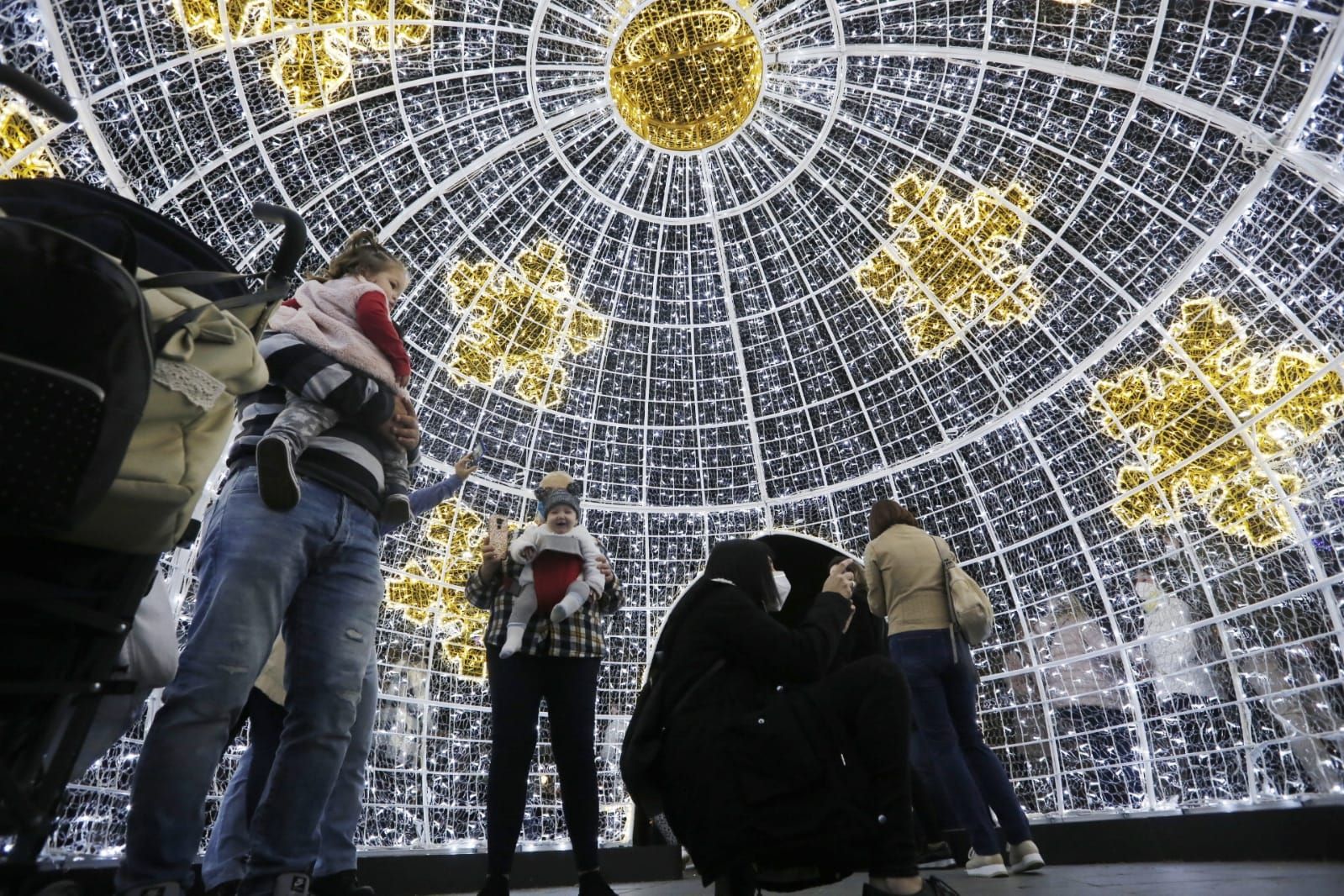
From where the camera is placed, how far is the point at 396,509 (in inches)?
133

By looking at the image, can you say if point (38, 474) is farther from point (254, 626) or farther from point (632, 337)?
point (632, 337)

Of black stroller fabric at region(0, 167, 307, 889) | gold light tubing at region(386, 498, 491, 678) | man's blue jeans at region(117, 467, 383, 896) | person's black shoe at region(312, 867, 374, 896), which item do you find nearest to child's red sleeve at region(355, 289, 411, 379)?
man's blue jeans at region(117, 467, 383, 896)

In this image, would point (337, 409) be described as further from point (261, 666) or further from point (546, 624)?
point (546, 624)

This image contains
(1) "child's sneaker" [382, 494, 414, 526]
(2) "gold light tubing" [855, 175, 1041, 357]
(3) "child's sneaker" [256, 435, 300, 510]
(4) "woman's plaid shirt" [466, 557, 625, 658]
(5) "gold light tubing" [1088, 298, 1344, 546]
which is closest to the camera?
(3) "child's sneaker" [256, 435, 300, 510]

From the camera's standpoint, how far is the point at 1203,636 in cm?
1009

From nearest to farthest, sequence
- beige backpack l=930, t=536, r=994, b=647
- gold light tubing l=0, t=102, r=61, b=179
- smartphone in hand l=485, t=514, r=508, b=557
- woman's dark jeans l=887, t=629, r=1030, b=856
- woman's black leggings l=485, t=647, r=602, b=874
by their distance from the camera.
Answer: woman's black leggings l=485, t=647, r=602, b=874
woman's dark jeans l=887, t=629, r=1030, b=856
smartphone in hand l=485, t=514, r=508, b=557
beige backpack l=930, t=536, r=994, b=647
gold light tubing l=0, t=102, r=61, b=179

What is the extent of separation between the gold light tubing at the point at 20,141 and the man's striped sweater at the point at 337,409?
19.9 ft

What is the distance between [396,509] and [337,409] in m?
0.48

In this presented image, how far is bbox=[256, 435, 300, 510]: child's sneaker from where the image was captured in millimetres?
2732

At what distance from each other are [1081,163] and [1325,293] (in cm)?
316

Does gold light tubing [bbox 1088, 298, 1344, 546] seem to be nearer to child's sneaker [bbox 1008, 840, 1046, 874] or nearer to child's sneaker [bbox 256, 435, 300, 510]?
child's sneaker [bbox 1008, 840, 1046, 874]

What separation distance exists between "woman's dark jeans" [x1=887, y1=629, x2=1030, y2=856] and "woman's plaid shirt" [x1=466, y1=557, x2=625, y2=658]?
218cm

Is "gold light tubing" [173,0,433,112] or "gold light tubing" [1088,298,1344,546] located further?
"gold light tubing" [1088,298,1344,546]

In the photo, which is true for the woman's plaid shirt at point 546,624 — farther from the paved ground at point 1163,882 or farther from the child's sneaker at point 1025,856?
the child's sneaker at point 1025,856
